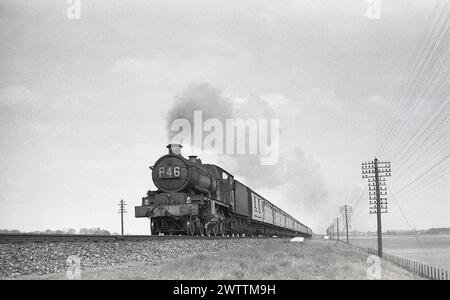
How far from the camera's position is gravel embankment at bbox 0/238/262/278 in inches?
402

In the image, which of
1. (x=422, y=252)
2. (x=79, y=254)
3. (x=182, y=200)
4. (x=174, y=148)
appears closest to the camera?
(x=79, y=254)

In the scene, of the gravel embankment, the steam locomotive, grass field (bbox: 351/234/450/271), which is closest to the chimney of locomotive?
the steam locomotive

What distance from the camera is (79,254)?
12.1 metres

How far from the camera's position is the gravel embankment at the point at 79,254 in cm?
1022

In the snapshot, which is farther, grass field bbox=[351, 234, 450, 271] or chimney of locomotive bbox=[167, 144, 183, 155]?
grass field bbox=[351, 234, 450, 271]

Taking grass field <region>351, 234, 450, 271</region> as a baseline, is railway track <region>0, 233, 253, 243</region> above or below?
above

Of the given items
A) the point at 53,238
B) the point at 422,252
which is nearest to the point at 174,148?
the point at 53,238

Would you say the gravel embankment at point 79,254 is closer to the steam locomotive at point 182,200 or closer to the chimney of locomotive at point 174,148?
the steam locomotive at point 182,200

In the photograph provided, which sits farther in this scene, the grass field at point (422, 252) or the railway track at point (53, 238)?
the grass field at point (422, 252)

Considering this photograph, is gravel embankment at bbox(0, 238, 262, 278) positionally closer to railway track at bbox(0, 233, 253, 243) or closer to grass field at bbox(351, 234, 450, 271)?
railway track at bbox(0, 233, 253, 243)

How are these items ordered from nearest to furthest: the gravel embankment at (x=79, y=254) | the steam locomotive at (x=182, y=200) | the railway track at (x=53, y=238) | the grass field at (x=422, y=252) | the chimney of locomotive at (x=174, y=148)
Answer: the gravel embankment at (x=79, y=254)
the railway track at (x=53, y=238)
the steam locomotive at (x=182, y=200)
the chimney of locomotive at (x=174, y=148)
the grass field at (x=422, y=252)

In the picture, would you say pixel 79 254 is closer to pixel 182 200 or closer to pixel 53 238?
pixel 53 238

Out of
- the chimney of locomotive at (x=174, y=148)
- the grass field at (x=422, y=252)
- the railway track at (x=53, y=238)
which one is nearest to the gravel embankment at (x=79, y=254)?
the railway track at (x=53, y=238)
